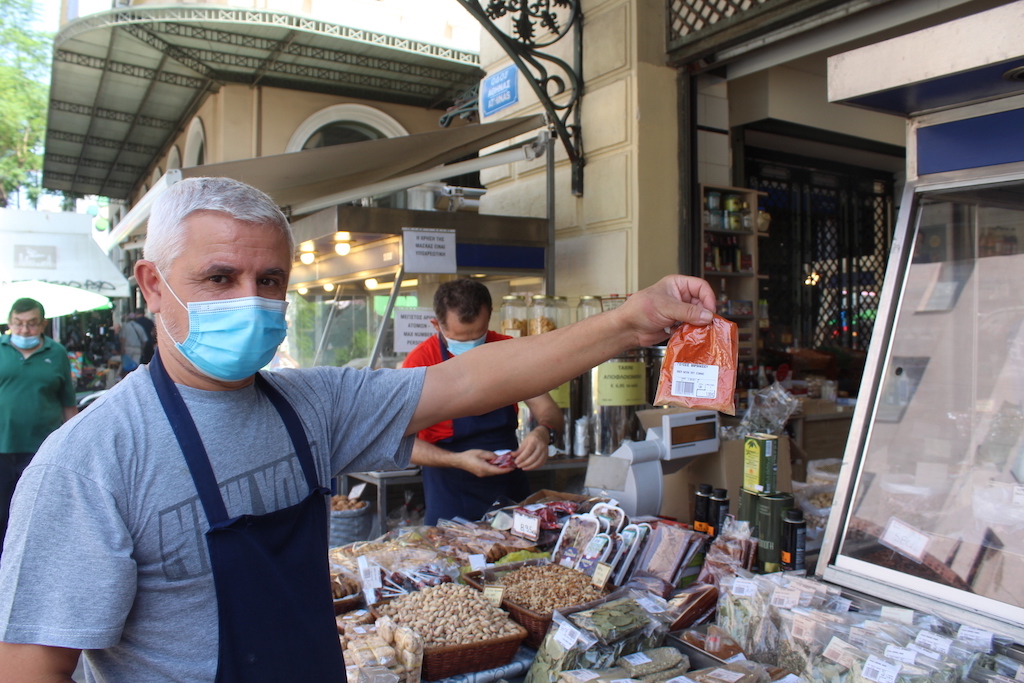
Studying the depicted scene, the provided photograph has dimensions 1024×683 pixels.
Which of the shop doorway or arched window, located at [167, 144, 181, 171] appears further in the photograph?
arched window, located at [167, 144, 181, 171]

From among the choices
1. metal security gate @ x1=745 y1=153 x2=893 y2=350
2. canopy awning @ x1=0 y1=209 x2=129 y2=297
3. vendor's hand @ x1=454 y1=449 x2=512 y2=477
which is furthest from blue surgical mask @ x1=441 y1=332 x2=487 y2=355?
canopy awning @ x1=0 y1=209 x2=129 y2=297

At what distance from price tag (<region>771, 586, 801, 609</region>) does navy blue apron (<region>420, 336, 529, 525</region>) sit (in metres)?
1.57

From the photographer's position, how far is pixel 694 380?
1.54 m

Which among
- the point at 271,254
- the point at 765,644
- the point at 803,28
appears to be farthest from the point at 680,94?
the point at 271,254

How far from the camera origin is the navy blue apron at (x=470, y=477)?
11.0 ft

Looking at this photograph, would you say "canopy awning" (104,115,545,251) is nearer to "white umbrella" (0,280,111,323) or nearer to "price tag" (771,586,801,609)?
"white umbrella" (0,280,111,323)

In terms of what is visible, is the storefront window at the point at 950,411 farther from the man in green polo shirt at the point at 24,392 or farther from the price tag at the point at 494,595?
the man in green polo shirt at the point at 24,392

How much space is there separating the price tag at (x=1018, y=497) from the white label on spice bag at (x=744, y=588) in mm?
825

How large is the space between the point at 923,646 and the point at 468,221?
3.60 metres

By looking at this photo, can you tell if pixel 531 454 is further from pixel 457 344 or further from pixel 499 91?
pixel 499 91

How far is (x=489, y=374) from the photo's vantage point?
1511mm

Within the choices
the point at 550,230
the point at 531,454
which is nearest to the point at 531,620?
the point at 531,454

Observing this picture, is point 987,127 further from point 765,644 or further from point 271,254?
point 271,254

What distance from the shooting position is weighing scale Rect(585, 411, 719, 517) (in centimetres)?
287
